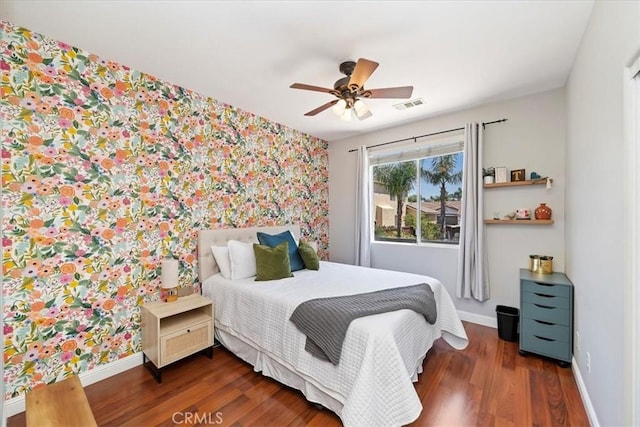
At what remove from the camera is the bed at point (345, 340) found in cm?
154

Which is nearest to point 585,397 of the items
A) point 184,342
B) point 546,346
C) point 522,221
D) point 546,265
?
point 546,346

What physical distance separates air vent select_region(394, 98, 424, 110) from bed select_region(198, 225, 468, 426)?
1937 mm

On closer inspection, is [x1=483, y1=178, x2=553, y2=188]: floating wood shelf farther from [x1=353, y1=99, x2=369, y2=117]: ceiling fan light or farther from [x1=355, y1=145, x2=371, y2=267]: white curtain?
[x1=353, y1=99, x2=369, y2=117]: ceiling fan light

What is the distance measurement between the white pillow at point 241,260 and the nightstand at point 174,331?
0.38 meters

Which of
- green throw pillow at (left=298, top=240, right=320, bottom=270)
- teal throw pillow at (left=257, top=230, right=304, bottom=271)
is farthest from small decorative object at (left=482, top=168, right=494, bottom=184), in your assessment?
teal throw pillow at (left=257, top=230, right=304, bottom=271)

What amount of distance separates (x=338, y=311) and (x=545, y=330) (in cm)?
201

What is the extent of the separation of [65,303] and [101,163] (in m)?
1.10

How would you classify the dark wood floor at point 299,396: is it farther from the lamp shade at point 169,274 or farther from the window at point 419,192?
the window at point 419,192

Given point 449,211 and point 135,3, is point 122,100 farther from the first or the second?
point 449,211

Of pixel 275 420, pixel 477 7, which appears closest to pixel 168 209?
pixel 275 420

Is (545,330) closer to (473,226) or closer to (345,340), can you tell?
(473,226)

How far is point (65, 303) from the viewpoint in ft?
6.61

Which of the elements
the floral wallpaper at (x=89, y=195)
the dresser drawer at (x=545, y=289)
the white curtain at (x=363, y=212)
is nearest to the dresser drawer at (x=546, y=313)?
the dresser drawer at (x=545, y=289)

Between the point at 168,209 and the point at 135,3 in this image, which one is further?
the point at 168,209
